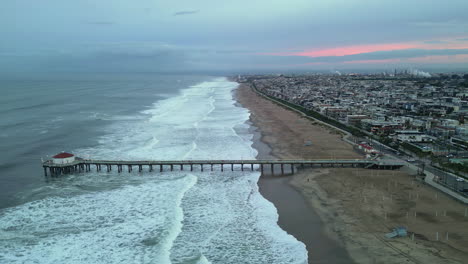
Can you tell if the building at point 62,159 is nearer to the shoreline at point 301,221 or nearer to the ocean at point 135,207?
the ocean at point 135,207

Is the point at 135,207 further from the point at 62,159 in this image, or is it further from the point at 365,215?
the point at 365,215

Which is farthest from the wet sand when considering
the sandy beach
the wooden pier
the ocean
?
the wooden pier

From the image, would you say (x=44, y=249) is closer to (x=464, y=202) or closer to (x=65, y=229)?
(x=65, y=229)

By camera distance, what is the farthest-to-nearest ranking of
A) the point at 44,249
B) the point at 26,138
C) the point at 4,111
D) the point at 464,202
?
the point at 4,111
the point at 26,138
the point at 464,202
the point at 44,249

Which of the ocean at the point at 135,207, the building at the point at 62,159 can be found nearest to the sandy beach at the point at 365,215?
the ocean at the point at 135,207

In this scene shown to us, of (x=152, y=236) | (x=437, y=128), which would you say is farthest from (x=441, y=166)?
(x=152, y=236)

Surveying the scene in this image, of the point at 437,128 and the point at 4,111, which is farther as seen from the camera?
the point at 4,111
